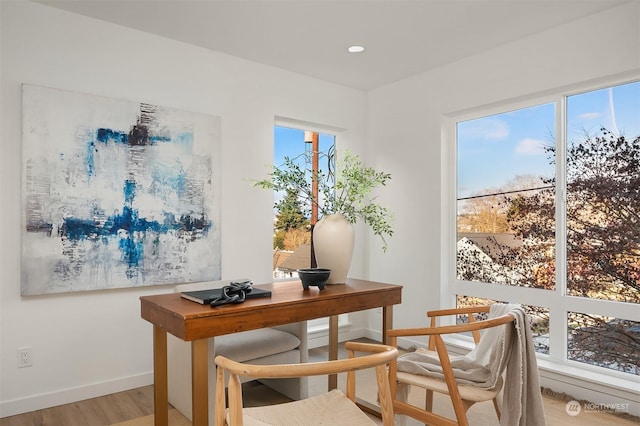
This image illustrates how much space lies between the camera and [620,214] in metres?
2.88

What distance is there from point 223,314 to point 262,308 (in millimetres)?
203

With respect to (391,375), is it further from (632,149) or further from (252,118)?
(252,118)

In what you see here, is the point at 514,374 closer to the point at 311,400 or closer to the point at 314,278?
the point at 311,400

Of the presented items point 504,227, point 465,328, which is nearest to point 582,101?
point 504,227

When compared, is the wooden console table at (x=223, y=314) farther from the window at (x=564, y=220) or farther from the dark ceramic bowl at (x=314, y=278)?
the window at (x=564, y=220)

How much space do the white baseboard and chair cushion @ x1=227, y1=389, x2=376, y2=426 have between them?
1.92 m

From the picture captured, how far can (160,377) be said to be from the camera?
85.9 inches

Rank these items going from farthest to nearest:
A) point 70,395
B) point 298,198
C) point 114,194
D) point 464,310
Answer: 1. point 298,198
2. point 114,194
3. point 70,395
4. point 464,310

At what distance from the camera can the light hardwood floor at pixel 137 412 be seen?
2.59 meters

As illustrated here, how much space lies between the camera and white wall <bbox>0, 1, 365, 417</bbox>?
8.84 feet

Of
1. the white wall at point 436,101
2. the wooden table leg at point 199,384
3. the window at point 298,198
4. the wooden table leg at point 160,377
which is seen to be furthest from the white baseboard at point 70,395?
the white wall at point 436,101

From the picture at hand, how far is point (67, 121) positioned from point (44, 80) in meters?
0.29

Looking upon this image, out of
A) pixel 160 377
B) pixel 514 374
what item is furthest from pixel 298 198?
pixel 514 374

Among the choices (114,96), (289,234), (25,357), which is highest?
(114,96)
